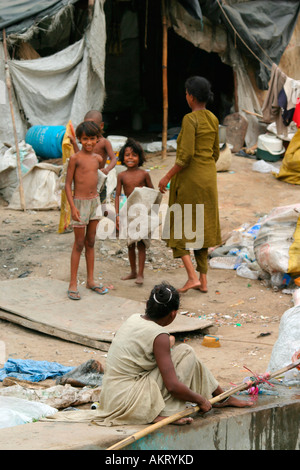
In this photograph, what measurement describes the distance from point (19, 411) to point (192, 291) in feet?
10.0

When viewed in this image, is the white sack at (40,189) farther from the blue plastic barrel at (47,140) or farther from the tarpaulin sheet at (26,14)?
the tarpaulin sheet at (26,14)

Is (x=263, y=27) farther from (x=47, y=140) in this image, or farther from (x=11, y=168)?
(x=11, y=168)

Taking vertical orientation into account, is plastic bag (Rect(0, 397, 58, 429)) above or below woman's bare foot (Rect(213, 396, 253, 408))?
below

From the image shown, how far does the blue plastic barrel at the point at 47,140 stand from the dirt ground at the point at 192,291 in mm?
1318

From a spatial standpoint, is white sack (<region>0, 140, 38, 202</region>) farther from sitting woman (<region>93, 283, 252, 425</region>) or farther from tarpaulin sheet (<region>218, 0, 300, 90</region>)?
sitting woman (<region>93, 283, 252, 425</region>)

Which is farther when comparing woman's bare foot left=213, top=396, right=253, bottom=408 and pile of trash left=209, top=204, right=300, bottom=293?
pile of trash left=209, top=204, right=300, bottom=293

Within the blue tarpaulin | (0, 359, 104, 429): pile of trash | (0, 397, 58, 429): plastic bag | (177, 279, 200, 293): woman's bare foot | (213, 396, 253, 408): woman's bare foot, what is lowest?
(177, 279, 200, 293): woman's bare foot

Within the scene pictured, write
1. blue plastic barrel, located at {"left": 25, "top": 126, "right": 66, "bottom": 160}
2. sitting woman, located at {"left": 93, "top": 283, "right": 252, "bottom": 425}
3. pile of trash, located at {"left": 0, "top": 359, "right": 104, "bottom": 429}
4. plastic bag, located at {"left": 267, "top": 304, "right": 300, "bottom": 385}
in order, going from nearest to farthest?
sitting woman, located at {"left": 93, "top": 283, "right": 252, "bottom": 425} < pile of trash, located at {"left": 0, "top": 359, "right": 104, "bottom": 429} < plastic bag, located at {"left": 267, "top": 304, "right": 300, "bottom": 385} < blue plastic barrel, located at {"left": 25, "top": 126, "right": 66, "bottom": 160}

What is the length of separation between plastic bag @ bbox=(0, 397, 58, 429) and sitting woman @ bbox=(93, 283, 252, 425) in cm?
50

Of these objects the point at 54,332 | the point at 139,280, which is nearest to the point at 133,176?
the point at 139,280

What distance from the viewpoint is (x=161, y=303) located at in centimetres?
319

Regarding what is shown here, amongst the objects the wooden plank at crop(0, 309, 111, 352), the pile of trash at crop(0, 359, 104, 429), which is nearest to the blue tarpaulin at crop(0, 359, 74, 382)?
the pile of trash at crop(0, 359, 104, 429)

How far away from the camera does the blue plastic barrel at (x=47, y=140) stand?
32.7ft

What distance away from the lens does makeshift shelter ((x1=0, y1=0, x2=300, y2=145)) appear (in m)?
10.2
